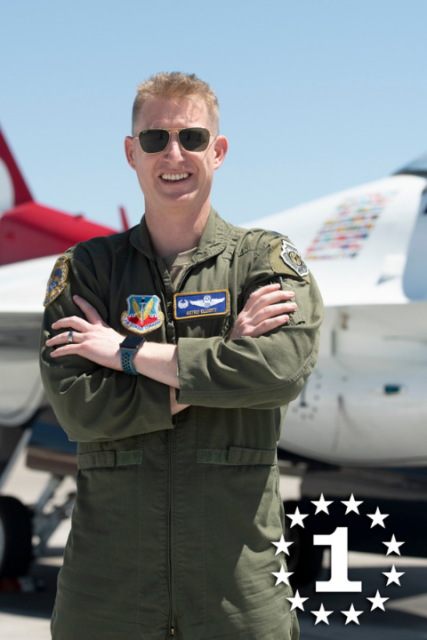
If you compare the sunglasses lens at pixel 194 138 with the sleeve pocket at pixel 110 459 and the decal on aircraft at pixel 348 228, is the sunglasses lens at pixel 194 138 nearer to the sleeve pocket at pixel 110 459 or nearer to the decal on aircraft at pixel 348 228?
the sleeve pocket at pixel 110 459

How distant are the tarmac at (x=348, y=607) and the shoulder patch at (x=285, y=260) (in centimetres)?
346

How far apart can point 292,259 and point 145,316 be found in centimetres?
45

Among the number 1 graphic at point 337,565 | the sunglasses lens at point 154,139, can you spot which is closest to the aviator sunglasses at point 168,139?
the sunglasses lens at point 154,139

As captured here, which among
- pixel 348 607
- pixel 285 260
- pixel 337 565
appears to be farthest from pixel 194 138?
pixel 348 607

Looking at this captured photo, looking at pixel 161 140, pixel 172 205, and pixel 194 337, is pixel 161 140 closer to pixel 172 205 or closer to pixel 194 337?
pixel 172 205

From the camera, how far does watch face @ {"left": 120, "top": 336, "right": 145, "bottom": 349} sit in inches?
74.5

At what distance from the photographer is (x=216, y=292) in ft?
6.51

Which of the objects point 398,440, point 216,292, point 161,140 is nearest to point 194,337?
point 216,292

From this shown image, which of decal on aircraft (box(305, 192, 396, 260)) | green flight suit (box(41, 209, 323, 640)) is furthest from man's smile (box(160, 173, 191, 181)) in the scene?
decal on aircraft (box(305, 192, 396, 260))

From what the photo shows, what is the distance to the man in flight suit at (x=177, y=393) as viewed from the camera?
1789 mm

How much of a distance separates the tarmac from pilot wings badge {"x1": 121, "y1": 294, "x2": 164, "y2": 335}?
351cm

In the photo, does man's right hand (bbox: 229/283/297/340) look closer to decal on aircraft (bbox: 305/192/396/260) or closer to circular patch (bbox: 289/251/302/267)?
circular patch (bbox: 289/251/302/267)

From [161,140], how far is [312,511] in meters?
4.22

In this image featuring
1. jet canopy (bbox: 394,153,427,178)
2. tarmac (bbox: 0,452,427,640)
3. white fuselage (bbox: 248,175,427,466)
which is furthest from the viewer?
jet canopy (bbox: 394,153,427,178)
